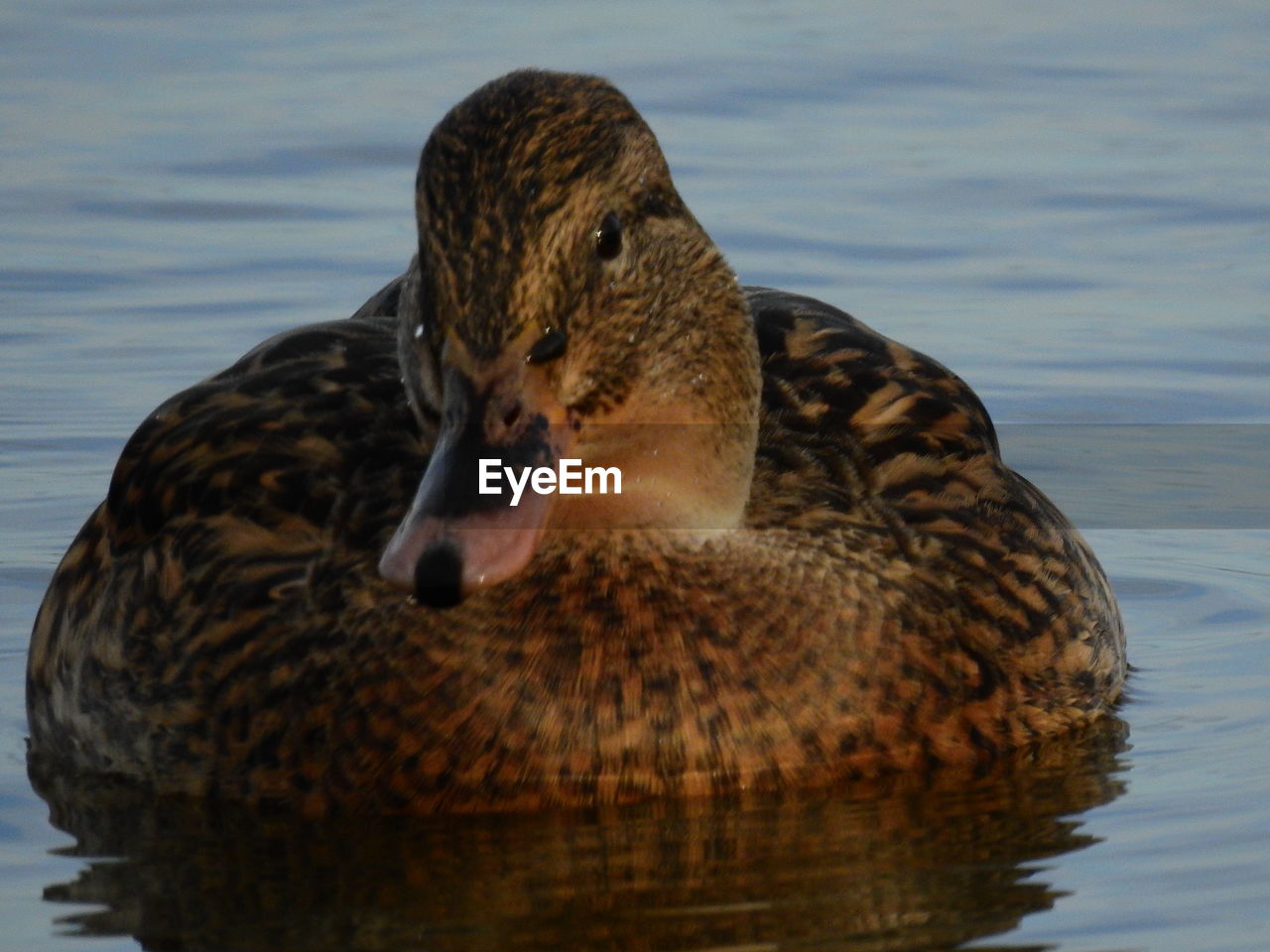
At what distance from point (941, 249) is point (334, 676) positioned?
6.11m

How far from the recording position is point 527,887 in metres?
6.23

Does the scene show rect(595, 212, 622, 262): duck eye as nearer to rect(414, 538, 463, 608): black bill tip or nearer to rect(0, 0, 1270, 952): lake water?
rect(414, 538, 463, 608): black bill tip

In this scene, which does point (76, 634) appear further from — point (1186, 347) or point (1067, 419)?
point (1186, 347)

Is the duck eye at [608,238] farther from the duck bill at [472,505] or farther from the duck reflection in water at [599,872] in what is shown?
the duck reflection in water at [599,872]

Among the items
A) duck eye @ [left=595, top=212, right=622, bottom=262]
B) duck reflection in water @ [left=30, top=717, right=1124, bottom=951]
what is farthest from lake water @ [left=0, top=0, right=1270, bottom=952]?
duck eye @ [left=595, top=212, right=622, bottom=262]

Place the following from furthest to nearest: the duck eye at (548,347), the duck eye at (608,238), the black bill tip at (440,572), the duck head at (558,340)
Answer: the duck eye at (608,238), the duck eye at (548,347), the duck head at (558,340), the black bill tip at (440,572)

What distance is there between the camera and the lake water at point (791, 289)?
20.2 ft

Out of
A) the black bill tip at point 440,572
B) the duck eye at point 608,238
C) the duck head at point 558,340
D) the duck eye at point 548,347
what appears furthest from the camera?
the duck eye at point 608,238

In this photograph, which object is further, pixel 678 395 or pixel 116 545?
pixel 116 545

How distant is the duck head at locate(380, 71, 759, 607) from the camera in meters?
6.07

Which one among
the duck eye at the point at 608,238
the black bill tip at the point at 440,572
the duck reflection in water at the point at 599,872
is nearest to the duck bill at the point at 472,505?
the black bill tip at the point at 440,572

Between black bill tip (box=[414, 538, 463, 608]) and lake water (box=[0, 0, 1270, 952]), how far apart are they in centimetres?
68

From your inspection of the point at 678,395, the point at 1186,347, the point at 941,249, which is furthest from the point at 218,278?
the point at 678,395
